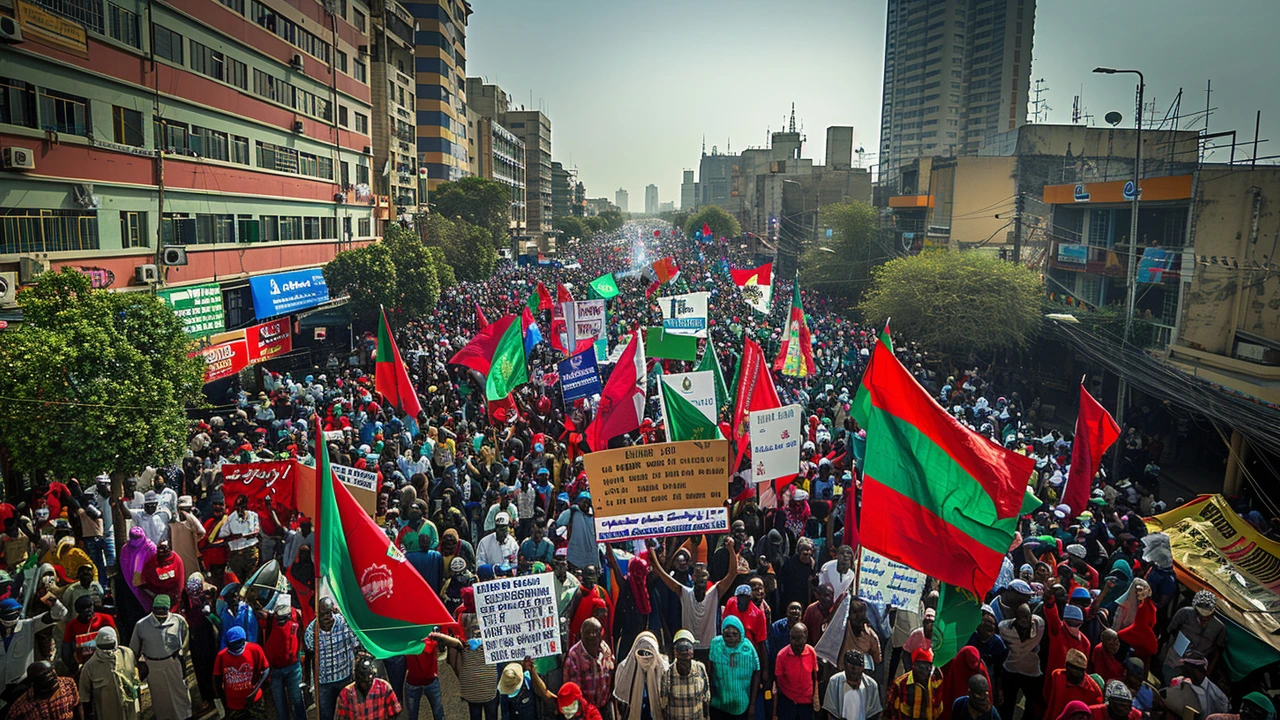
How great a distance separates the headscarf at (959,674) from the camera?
20.0ft

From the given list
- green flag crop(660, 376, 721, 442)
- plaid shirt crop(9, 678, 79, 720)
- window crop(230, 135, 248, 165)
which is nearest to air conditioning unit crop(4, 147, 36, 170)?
window crop(230, 135, 248, 165)

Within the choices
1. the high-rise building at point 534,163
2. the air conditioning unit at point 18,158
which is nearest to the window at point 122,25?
the air conditioning unit at point 18,158

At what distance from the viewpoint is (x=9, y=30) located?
15.7m

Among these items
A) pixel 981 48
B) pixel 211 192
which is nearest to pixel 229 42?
pixel 211 192

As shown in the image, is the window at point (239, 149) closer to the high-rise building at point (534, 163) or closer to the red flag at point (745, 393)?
the red flag at point (745, 393)

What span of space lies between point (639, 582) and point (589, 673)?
1.61 meters

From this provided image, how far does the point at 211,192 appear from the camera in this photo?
24484 millimetres

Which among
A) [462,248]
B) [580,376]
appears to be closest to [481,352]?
[580,376]

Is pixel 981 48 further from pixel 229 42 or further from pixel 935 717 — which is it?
pixel 935 717

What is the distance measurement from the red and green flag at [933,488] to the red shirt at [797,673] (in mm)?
978

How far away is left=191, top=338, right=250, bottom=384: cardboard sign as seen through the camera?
1812 cm

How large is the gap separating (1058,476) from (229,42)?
970 inches

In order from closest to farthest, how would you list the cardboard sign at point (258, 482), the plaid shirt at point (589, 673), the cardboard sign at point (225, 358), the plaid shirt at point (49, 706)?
1. the plaid shirt at point (49, 706)
2. the plaid shirt at point (589, 673)
3. the cardboard sign at point (258, 482)
4. the cardboard sign at point (225, 358)

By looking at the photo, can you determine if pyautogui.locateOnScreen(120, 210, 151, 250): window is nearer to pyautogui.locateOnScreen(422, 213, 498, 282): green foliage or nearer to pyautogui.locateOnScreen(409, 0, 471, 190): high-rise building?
pyautogui.locateOnScreen(422, 213, 498, 282): green foliage
